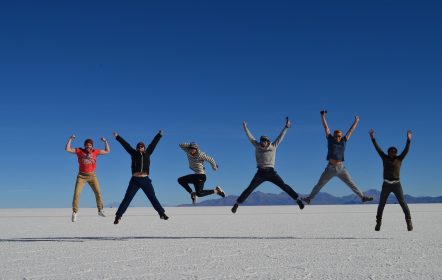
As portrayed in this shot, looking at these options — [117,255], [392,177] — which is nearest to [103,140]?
[117,255]

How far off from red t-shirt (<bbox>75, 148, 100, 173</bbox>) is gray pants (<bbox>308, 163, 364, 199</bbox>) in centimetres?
622

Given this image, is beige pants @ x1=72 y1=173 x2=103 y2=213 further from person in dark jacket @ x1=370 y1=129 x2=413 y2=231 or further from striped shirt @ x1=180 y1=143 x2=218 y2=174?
person in dark jacket @ x1=370 y1=129 x2=413 y2=231

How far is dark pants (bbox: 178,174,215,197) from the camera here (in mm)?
12602

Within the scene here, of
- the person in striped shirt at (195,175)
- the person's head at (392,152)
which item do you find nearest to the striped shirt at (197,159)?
the person in striped shirt at (195,175)

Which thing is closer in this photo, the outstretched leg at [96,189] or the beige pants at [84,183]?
the beige pants at [84,183]

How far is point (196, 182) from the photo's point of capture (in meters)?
12.6

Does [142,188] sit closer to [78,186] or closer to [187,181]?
[187,181]

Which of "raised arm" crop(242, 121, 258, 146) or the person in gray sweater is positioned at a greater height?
"raised arm" crop(242, 121, 258, 146)

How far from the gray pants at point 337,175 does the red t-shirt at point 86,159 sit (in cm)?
622

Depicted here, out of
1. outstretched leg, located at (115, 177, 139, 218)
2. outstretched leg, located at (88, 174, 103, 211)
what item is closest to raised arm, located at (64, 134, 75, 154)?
outstretched leg, located at (88, 174, 103, 211)

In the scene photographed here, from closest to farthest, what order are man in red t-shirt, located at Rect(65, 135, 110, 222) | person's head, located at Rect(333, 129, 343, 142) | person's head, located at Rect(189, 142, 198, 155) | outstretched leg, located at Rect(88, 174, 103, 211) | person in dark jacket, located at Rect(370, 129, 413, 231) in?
person in dark jacket, located at Rect(370, 129, 413, 231)
person's head, located at Rect(333, 129, 343, 142)
person's head, located at Rect(189, 142, 198, 155)
man in red t-shirt, located at Rect(65, 135, 110, 222)
outstretched leg, located at Rect(88, 174, 103, 211)

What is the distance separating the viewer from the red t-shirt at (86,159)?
44.8ft

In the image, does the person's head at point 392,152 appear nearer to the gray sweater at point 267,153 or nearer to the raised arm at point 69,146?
the gray sweater at point 267,153

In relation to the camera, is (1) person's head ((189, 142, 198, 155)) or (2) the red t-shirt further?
(2) the red t-shirt
